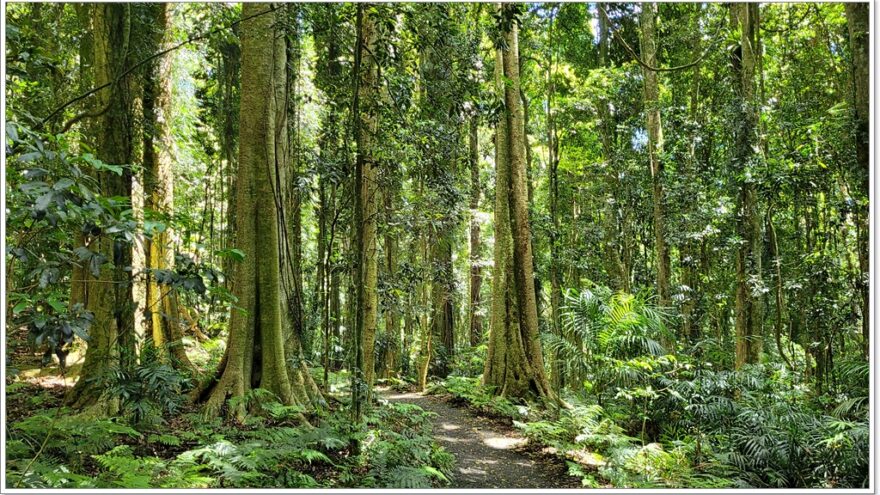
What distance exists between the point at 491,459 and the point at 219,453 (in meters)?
3.71

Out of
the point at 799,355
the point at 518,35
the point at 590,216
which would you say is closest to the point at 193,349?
the point at 518,35

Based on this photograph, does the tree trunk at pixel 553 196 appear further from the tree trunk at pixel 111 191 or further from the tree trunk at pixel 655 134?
the tree trunk at pixel 111 191

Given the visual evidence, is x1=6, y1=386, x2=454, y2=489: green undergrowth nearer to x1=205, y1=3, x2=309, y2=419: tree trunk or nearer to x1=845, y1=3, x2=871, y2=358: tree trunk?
x1=205, y1=3, x2=309, y2=419: tree trunk

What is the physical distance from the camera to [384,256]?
14.1m

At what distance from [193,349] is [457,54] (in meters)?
8.77

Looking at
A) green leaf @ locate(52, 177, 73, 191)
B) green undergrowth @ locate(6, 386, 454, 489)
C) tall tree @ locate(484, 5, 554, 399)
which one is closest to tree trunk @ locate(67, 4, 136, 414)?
green undergrowth @ locate(6, 386, 454, 489)

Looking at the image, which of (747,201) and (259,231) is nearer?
(259,231)

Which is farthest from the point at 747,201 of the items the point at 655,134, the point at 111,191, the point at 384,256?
the point at 111,191

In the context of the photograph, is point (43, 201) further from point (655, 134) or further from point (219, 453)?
point (655, 134)

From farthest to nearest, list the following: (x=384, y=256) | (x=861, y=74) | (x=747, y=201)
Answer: (x=384, y=256) < (x=747, y=201) < (x=861, y=74)

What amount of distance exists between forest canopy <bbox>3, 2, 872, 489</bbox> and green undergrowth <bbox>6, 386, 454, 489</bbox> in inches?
1.3

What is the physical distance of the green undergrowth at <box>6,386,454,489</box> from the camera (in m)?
3.69

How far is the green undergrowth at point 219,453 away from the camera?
3689 millimetres

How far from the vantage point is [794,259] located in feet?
45.2
